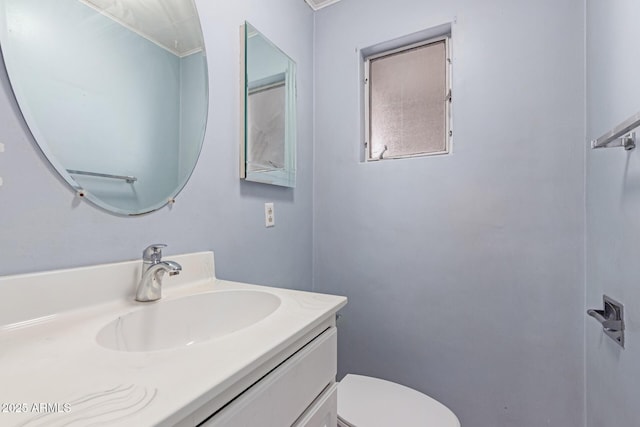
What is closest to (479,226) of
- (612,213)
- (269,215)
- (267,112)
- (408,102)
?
(612,213)

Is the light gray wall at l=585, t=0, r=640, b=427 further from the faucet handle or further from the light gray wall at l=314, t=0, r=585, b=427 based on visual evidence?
the faucet handle

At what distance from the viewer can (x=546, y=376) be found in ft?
3.78

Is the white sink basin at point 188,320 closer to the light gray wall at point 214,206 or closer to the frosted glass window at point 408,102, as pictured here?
the light gray wall at point 214,206

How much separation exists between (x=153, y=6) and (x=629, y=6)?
1371 millimetres

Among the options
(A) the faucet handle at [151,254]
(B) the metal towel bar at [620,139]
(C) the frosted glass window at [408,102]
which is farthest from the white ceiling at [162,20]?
(B) the metal towel bar at [620,139]

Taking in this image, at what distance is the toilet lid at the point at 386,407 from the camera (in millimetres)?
1011

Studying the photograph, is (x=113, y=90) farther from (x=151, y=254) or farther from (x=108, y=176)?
(x=151, y=254)

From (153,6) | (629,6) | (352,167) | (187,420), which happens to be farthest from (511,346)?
(153,6)

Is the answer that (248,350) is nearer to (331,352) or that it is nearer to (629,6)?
(331,352)

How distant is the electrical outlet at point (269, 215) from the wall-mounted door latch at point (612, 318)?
47.6 inches

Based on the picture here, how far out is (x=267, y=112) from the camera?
1.30 m

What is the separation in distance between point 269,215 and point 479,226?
36.4 inches

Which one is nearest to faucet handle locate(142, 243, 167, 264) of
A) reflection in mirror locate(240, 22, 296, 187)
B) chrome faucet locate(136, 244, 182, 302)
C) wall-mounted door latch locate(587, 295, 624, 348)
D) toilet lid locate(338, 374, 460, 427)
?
chrome faucet locate(136, 244, 182, 302)

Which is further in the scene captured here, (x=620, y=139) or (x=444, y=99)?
(x=444, y=99)
